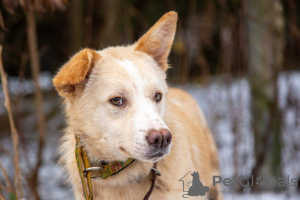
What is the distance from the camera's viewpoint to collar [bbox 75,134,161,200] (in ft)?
7.36

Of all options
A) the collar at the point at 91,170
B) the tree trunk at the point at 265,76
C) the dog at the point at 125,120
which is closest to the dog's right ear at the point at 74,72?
the dog at the point at 125,120

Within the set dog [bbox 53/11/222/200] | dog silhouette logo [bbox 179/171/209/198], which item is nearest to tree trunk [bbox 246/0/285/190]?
dog silhouette logo [bbox 179/171/209/198]

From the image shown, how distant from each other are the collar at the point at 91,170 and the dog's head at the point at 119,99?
5 cm

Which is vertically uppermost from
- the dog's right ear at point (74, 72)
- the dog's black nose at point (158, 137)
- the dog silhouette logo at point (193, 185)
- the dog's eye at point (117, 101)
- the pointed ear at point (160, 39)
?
the pointed ear at point (160, 39)

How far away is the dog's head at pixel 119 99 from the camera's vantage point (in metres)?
2.07

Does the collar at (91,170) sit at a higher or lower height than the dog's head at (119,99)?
lower

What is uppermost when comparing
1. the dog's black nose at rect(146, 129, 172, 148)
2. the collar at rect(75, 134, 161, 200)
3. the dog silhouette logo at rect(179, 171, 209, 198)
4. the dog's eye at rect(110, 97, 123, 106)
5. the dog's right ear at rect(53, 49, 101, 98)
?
the dog's right ear at rect(53, 49, 101, 98)

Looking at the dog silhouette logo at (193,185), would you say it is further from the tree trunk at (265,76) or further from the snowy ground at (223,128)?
the tree trunk at (265,76)

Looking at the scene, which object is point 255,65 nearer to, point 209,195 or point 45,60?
point 209,195

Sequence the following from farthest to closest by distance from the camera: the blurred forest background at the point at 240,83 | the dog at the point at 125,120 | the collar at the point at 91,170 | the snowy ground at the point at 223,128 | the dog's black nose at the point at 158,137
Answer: the snowy ground at the point at 223,128 → the blurred forest background at the point at 240,83 → the collar at the point at 91,170 → the dog at the point at 125,120 → the dog's black nose at the point at 158,137

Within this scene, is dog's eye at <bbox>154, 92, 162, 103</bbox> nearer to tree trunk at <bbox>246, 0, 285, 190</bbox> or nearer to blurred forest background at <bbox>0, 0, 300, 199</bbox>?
blurred forest background at <bbox>0, 0, 300, 199</bbox>

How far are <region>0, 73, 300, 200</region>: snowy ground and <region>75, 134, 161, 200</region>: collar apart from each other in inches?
25.0

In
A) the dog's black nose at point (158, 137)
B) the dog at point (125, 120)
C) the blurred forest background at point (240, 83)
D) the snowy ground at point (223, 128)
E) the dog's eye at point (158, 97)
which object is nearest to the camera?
the dog's black nose at point (158, 137)

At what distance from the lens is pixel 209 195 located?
121 inches
